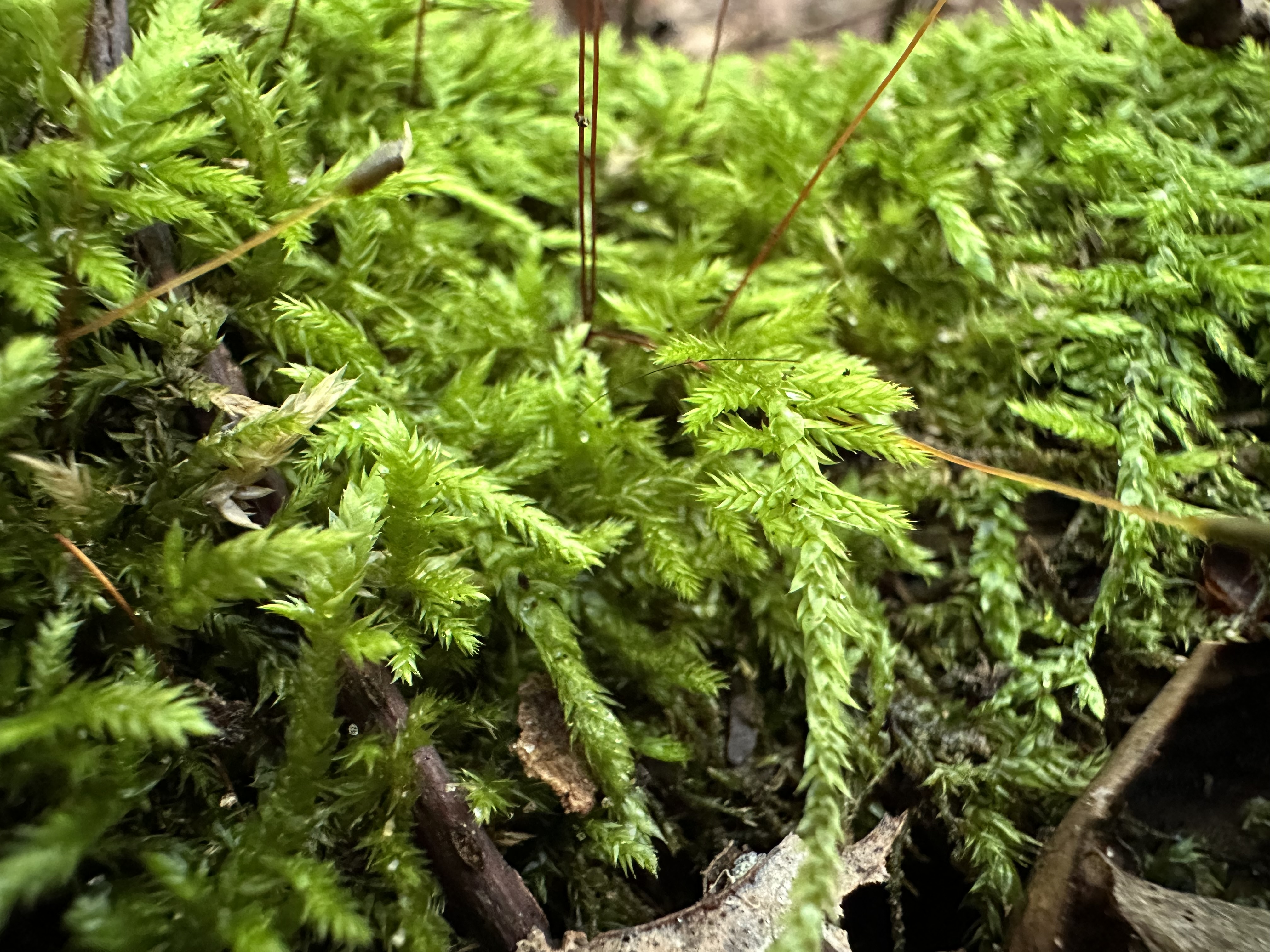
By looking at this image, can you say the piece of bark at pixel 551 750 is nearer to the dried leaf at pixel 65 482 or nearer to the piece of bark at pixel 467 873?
the piece of bark at pixel 467 873

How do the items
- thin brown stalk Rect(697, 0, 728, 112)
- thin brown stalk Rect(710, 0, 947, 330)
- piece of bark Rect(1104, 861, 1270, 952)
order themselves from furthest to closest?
thin brown stalk Rect(697, 0, 728, 112) → thin brown stalk Rect(710, 0, 947, 330) → piece of bark Rect(1104, 861, 1270, 952)

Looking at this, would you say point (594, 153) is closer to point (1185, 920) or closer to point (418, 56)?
point (418, 56)

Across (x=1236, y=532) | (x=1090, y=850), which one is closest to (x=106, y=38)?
(x=1236, y=532)

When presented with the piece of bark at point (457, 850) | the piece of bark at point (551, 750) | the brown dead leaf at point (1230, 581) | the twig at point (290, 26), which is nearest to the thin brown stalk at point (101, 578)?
the piece of bark at point (457, 850)

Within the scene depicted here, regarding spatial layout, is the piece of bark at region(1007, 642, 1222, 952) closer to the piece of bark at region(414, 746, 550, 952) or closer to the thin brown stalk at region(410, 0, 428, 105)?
the piece of bark at region(414, 746, 550, 952)

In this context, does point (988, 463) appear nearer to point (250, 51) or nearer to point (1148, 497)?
point (1148, 497)

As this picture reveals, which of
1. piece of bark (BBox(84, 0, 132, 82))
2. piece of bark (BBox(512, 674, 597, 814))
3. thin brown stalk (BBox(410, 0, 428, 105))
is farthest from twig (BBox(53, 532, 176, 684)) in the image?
thin brown stalk (BBox(410, 0, 428, 105))
